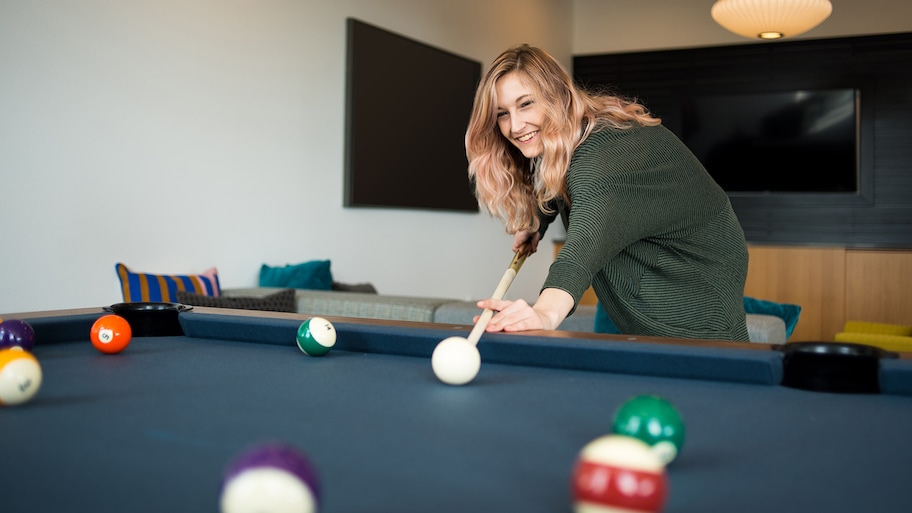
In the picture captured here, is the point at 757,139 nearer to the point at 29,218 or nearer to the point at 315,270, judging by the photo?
the point at 315,270

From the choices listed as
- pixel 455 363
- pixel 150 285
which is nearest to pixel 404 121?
pixel 150 285

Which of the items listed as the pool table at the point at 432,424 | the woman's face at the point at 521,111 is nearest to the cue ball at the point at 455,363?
the pool table at the point at 432,424

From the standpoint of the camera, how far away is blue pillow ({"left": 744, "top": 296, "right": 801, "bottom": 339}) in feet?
10.7

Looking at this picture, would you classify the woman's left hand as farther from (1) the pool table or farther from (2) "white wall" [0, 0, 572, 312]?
(2) "white wall" [0, 0, 572, 312]

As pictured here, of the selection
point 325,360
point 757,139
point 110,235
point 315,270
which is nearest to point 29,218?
point 110,235

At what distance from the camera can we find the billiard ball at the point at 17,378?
1124mm

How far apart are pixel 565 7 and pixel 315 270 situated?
436 centimetres

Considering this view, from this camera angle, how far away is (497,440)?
988 mm

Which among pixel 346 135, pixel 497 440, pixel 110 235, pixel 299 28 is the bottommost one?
pixel 497 440

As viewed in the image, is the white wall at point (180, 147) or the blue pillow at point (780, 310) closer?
the white wall at point (180, 147)

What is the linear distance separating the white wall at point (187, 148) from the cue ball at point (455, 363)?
7.32 feet

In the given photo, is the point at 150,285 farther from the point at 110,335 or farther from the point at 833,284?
the point at 833,284

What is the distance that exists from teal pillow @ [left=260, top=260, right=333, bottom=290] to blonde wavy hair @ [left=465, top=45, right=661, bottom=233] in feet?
6.29

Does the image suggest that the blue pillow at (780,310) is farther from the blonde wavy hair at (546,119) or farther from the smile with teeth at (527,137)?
the smile with teeth at (527,137)
